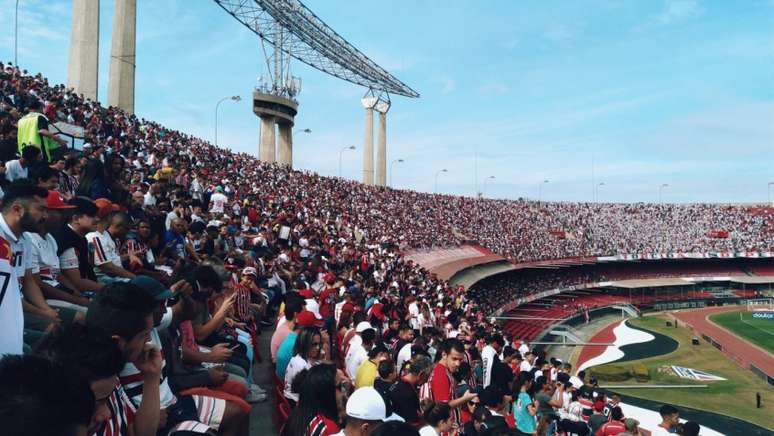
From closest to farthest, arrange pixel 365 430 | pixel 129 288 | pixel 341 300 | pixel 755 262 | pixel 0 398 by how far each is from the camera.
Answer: pixel 0 398 → pixel 129 288 → pixel 365 430 → pixel 341 300 → pixel 755 262

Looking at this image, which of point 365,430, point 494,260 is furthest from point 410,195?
point 365,430

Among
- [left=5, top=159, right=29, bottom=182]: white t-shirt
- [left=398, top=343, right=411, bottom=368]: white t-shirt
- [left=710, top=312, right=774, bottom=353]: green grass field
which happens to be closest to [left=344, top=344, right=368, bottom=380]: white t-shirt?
[left=398, top=343, right=411, bottom=368]: white t-shirt

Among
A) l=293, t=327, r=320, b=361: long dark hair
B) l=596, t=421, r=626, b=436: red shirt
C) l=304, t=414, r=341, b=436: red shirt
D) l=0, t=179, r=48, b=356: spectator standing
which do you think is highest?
l=0, t=179, r=48, b=356: spectator standing

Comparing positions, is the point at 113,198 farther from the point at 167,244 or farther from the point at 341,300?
the point at 341,300

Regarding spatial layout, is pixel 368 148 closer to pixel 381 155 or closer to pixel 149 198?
pixel 381 155

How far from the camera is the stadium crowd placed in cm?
250

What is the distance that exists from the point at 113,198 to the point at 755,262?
86.5m

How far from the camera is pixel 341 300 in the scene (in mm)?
9711

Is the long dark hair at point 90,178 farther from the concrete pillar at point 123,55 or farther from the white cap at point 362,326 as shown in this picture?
the concrete pillar at point 123,55

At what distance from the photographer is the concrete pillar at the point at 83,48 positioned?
74.3ft

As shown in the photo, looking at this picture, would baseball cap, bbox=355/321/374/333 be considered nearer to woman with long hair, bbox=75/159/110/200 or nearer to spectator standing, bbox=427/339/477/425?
spectator standing, bbox=427/339/477/425

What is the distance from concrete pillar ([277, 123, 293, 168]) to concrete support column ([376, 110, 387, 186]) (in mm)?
9020

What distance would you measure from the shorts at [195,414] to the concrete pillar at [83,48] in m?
23.6

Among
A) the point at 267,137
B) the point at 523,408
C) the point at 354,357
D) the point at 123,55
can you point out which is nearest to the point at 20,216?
the point at 354,357
